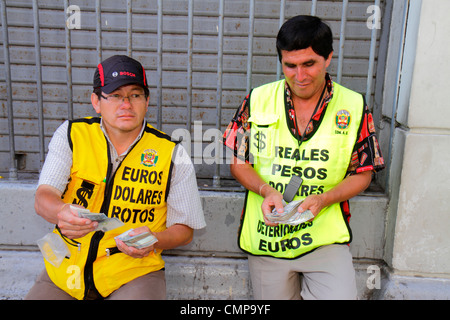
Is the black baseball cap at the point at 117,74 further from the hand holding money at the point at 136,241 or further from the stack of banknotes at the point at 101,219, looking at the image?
the hand holding money at the point at 136,241

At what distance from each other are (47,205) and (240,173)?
1.16 metres

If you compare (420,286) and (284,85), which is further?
(420,286)

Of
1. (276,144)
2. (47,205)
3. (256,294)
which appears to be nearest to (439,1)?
(276,144)

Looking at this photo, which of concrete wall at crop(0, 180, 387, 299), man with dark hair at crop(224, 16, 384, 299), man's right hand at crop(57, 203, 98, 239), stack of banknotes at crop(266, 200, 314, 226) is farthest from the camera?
concrete wall at crop(0, 180, 387, 299)

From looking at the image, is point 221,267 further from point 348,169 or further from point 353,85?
point 353,85

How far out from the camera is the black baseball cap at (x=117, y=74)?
2.61 metres

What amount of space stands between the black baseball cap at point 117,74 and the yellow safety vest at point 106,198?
0.93ft

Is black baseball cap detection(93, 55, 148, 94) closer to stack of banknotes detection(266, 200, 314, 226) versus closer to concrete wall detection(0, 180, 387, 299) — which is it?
stack of banknotes detection(266, 200, 314, 226)

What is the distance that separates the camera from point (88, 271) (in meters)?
2.61

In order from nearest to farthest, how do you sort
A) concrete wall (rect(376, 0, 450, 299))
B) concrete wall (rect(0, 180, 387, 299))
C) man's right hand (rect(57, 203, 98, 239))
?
man's right hand (rect(57, 203, 98, 239)), concrete wall (rect(376, 0, 450, 299)), concrete wall (rect(0, 180, 387, 299))

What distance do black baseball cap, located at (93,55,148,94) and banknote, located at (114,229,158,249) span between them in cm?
85

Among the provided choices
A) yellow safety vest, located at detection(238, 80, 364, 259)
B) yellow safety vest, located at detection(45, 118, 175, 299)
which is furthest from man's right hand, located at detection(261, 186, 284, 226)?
yellow safety vest, located at detection(45, 118, 175, 299)

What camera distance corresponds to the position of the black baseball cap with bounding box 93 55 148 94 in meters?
2.61

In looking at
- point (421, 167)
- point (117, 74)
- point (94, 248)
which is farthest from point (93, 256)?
point (421, 167)
